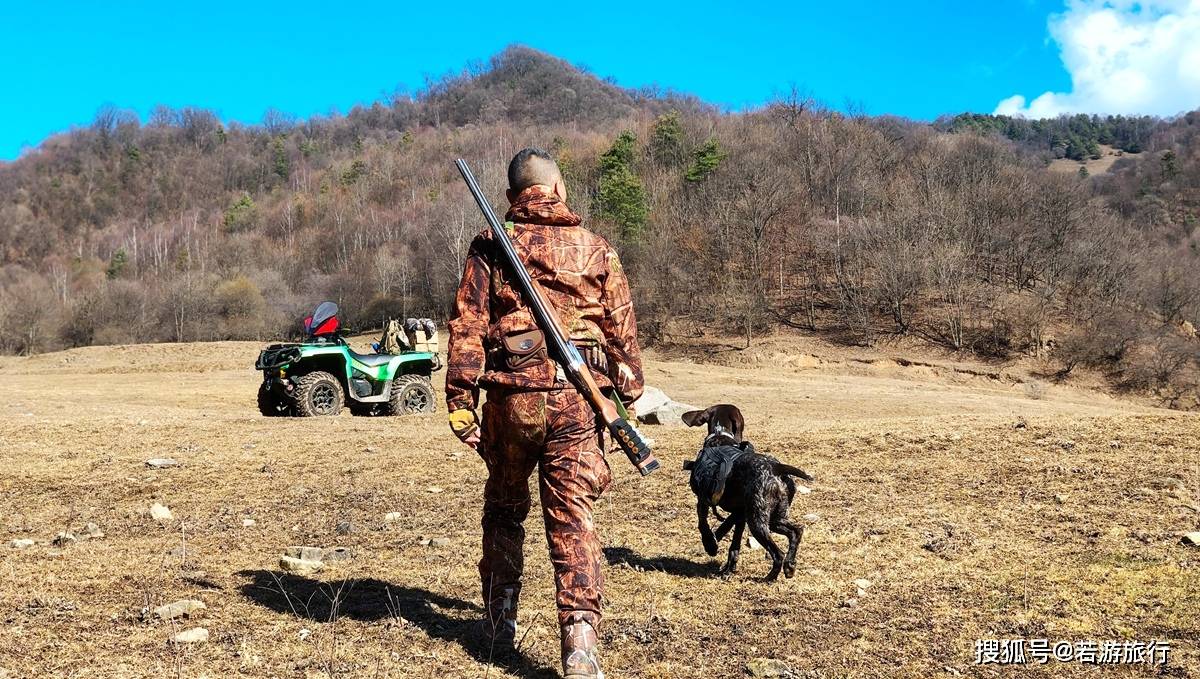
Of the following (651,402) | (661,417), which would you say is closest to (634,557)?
(661,417)

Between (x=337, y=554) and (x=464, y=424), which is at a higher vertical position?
(x=464, y=424)

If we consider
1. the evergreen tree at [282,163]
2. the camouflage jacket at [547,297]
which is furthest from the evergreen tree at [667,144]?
the camouflage jacket at [547,297]

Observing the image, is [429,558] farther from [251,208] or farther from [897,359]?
[251,208]

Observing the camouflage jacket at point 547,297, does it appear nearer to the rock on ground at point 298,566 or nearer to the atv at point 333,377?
the rock on ground at point 298,566

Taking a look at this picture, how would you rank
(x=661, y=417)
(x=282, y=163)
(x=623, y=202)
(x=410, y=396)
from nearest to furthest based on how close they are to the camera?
(x=661, y=417), (x=410, y=396), (x=623, y=202), (x=282, y=163)

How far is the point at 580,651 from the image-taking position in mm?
3371

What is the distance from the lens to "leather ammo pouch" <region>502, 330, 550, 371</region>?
12.1 ft

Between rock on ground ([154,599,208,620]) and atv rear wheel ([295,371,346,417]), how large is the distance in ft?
35.9

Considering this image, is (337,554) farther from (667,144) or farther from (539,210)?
(667,144)

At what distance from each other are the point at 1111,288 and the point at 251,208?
8710cm

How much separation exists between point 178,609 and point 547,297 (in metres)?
2.32

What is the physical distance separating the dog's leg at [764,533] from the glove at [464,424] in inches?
76.1

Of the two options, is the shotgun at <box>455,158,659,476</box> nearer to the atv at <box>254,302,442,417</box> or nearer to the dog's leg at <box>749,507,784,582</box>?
the dog's leg at <box>749,507,784,582</box>

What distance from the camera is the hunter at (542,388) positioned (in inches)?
142
